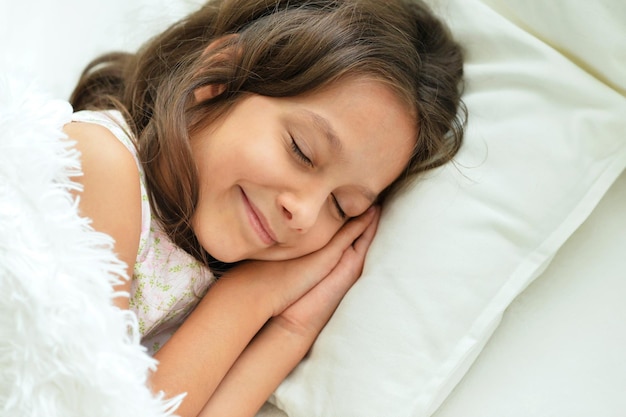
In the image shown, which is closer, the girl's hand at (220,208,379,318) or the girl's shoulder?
the girl's shoulder

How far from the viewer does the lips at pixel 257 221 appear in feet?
3.12

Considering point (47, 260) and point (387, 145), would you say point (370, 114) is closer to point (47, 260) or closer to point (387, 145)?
point (387, 145)

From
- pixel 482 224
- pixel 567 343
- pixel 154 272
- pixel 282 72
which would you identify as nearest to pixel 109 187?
pixel 154 272

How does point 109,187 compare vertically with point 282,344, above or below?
above

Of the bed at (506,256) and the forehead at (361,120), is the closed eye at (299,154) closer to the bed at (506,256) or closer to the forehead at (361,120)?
the forehead at (361,120)

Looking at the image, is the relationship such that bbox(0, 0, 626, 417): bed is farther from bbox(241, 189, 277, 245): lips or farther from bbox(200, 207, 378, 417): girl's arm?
bbox(241, 189, 277, 245): lips

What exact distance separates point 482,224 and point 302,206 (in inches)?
10.2

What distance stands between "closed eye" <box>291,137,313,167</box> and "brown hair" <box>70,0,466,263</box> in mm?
76

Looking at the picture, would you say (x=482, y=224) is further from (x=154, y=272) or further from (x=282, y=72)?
(x=154, y=272)

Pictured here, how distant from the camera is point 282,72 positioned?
96 centimetres

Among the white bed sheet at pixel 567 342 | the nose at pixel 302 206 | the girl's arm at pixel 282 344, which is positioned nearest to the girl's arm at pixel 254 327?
the girl's arm at pixel 282 344

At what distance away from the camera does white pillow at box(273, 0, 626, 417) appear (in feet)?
→ 2.98

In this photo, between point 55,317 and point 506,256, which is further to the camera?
point 506,256

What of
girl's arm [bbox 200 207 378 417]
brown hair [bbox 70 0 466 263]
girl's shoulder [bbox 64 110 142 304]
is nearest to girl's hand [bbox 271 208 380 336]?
Answer: girl's arm [bbox 200 207 378 417]
